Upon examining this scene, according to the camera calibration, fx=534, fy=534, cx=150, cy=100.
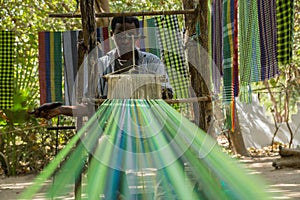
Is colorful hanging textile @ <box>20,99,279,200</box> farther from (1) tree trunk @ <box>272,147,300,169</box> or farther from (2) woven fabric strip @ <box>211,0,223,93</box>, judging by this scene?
(1) tree trunk @ <box>272,147,300,169</box>

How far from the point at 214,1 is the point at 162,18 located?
3.21 feet

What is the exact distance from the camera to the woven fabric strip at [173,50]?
5.06m

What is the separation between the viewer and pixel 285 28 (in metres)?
3.33

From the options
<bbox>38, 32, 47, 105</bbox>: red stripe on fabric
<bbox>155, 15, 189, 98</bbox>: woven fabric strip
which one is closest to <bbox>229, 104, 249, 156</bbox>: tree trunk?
<bbox>155, 15, 189, 98</bbox>: woven fabric strip

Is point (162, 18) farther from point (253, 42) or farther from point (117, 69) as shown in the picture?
point (117, 69)

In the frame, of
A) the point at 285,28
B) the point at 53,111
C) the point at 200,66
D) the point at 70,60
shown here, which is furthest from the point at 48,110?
the point at 70,60

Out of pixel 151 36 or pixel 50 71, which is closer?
pixel 151 36

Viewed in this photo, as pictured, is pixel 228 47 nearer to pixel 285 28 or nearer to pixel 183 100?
pixel 285 28

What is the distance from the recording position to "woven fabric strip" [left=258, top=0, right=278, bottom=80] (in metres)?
3.56

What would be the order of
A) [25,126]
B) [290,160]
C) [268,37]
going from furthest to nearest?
[25,126], [290,160], [268,37]

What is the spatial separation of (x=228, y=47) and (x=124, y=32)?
1068 millimetres

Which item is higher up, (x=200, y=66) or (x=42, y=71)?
(x=42, y=71)

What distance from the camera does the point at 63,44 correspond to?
5.69 metres

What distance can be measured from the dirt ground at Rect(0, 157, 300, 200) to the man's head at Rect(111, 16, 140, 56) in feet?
6.88
